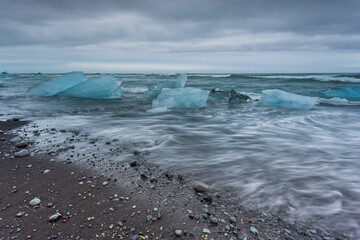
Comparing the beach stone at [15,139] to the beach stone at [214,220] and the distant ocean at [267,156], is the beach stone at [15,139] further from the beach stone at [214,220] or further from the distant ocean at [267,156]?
the beach stone at [214,220]

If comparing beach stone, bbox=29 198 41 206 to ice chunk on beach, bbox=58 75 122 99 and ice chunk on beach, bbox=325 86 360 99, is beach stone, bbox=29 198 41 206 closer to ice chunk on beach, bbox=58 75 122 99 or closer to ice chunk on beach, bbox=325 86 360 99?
ice chunk on beach, bbox=58 75 122 99

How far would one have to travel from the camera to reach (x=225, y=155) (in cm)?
348

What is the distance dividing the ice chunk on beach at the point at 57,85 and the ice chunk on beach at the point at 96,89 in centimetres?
32

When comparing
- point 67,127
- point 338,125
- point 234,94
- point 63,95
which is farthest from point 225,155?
point 63,95

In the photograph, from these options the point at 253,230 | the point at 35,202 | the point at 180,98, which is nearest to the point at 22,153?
the point at 35,202

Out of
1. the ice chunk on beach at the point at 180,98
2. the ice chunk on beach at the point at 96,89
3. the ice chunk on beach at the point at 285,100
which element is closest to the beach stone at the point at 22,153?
the ice chunk on beach at the point at 180,98

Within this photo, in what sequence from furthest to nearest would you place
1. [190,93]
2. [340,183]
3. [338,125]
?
[190,93]
[338,125]
[340,183]

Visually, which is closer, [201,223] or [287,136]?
[201,223]

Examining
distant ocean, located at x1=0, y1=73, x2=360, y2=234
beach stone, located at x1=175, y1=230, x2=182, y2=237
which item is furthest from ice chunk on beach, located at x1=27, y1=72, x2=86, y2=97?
beach stone, located at x1=175, y1=230, x2=182, y2=237

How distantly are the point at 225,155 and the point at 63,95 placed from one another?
36.3 ft

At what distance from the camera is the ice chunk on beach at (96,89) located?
10758 mm

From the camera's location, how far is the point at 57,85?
446 inches

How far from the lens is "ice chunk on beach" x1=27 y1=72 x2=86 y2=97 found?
36.9 ft

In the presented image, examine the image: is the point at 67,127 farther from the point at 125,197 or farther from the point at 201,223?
the point at 201,223
